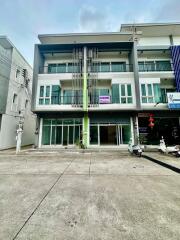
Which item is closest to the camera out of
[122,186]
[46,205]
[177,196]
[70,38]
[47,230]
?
[47,230]

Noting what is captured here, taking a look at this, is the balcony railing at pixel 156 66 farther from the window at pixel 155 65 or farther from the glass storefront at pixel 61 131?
the glass storefront at pixel 61 131

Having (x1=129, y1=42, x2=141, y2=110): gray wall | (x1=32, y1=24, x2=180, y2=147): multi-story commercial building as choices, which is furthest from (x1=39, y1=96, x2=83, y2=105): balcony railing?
(x1=129, y1=42, x2=141, y2=110): gray wall

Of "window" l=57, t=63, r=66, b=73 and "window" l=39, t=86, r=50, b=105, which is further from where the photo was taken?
"window" l=57, t=63, r=66, b=73

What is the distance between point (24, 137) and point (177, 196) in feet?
63.1

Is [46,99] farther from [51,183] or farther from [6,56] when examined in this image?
[51,183]

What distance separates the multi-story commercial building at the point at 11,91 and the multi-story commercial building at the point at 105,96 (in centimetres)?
360

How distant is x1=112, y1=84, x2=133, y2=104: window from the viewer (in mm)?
14271

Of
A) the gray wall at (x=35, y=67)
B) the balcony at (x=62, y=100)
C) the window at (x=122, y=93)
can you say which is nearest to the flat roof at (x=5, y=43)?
the gray wall at (x=35, y=67)

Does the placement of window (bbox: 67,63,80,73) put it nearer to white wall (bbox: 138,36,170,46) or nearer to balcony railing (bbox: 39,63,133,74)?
balcony railing (bbox: 39,63,133,74)

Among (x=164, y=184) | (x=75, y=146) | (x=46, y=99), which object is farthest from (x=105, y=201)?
(x=46, y=99)

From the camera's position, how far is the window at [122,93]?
14271 mm

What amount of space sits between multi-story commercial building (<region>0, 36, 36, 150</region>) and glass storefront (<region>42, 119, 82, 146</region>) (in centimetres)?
289

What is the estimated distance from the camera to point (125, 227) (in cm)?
239

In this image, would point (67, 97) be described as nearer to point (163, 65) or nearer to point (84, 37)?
point (84, 37)
